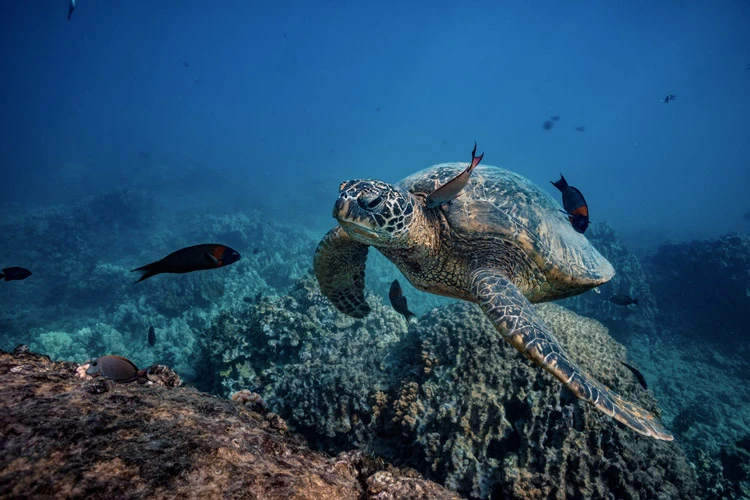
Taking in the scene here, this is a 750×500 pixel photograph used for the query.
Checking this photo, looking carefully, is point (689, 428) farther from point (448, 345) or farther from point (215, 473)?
point (215, 473)

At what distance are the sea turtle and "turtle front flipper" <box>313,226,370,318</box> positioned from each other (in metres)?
0.02

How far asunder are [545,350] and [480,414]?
4.19ft

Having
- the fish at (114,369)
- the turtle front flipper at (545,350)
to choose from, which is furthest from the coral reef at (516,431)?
the fish at (114,369)

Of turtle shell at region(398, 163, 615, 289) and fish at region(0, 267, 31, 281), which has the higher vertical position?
turtle shell at region(398, 163, 615, 289)

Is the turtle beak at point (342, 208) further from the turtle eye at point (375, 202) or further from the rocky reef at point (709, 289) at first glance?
the rocky reef at point (709, 289)

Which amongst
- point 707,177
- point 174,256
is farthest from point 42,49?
point 707,177

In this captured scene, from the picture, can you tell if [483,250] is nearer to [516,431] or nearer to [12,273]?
[516,431]

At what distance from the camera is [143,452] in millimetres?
1079

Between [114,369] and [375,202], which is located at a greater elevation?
[375,202]

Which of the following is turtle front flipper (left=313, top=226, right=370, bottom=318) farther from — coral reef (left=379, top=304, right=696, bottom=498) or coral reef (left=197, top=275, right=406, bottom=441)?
coral reef (left=379, top=304, right=696, bottom=498)

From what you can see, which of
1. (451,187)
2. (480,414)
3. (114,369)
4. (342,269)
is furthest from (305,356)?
(451,187)

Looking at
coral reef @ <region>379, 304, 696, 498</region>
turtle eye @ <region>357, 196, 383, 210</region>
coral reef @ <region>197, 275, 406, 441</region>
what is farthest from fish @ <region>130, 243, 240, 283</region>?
coral reef @ <region>379, 304, 696, 498</region>

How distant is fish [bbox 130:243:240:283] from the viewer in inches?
74.3

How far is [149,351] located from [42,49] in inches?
6335
